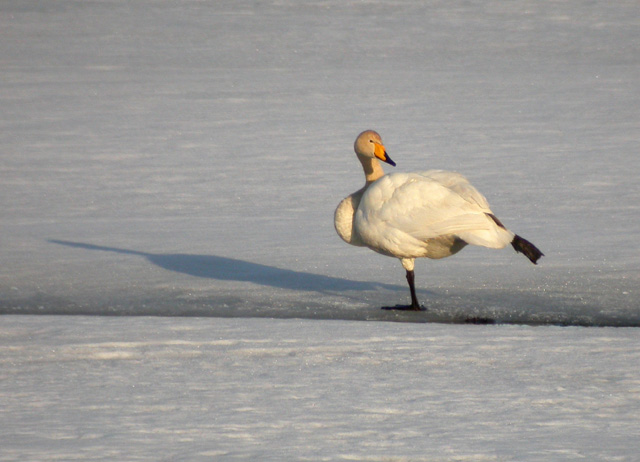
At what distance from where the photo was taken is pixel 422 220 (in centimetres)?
594

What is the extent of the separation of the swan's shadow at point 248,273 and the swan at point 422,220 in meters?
0.57

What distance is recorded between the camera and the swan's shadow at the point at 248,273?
672 cm

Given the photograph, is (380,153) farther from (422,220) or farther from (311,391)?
(311,391)

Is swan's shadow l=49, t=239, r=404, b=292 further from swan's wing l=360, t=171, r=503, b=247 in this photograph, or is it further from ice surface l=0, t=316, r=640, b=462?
ice surface l=0, t=316, r=640, b=462

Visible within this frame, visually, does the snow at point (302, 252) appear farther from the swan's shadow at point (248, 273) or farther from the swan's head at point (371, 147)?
the swan's head at point (371, 147)

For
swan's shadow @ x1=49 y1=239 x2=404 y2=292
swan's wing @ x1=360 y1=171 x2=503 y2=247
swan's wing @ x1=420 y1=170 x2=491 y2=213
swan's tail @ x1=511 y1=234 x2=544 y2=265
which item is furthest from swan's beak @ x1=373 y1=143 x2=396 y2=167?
swan's tail @ x1=511 y1=234 x2=544 y2=265

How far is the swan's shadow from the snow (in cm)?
3

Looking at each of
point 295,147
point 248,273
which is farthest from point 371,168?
point 295,147

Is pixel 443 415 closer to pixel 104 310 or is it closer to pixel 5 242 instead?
pixel 104 310

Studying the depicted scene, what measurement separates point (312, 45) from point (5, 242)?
36.7ft

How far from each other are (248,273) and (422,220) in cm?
157

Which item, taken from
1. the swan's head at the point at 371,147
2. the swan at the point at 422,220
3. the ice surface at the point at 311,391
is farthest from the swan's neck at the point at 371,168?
the ice surface at the point at 311,391

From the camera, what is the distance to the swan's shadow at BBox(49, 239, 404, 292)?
22.1ft

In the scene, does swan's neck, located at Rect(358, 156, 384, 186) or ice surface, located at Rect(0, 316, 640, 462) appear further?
swan's neck, located at Rect(358, 156, 384, 186)
